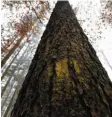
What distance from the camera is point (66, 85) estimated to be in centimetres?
164

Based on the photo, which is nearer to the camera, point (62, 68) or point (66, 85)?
point (66, 85)

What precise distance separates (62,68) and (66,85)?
0.24m

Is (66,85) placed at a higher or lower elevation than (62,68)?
lower

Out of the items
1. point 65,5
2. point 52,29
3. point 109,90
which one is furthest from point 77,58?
point 65,5

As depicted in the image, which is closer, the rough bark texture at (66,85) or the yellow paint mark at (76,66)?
the rough bark texture at (66,85)

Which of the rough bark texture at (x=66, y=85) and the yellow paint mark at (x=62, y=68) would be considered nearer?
the rough bark texture at (x=66, y=85)

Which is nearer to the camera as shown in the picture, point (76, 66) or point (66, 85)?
point (66, 85)

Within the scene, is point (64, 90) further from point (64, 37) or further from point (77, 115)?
point (64, 37)

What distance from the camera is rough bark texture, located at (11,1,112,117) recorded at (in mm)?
1465

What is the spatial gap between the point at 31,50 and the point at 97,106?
181ft

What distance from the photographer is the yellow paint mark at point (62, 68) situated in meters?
1.77

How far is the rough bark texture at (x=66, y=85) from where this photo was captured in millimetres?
1465

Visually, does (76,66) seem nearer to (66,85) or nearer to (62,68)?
(62,68)

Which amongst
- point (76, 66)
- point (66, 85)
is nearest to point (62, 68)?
point (76, 66)
